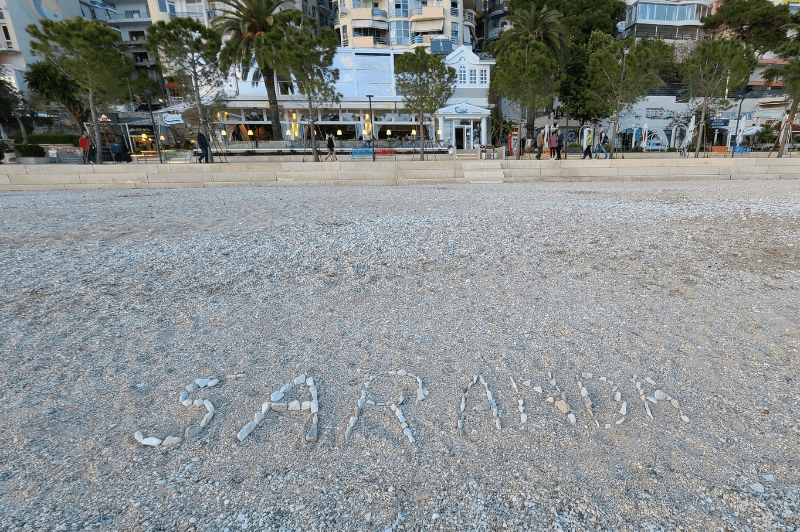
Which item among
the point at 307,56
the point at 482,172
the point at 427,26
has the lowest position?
the point at 482,172

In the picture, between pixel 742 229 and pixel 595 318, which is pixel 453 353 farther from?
pixel 742 229

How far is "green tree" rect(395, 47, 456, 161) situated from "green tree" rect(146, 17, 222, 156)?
36.0ft

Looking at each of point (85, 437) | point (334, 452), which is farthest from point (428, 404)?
point (85, 437)

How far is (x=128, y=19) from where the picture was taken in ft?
172

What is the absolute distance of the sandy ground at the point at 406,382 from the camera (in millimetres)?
1654

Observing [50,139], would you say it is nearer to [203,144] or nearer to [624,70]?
[203,144]

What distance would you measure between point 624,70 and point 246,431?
27786 mm

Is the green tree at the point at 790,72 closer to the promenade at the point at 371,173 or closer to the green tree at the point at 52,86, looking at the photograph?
the promenade at the point at 371,173

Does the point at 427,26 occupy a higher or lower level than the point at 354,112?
higher

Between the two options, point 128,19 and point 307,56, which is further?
point 128,19

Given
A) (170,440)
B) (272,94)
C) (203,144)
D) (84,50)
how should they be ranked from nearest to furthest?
(170,440), (203,144), (84,50), (272,94)

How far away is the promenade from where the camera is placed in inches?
562

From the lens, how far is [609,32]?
A: 40281mm

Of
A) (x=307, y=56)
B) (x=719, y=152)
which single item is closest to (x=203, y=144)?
(x=307, y=56)
